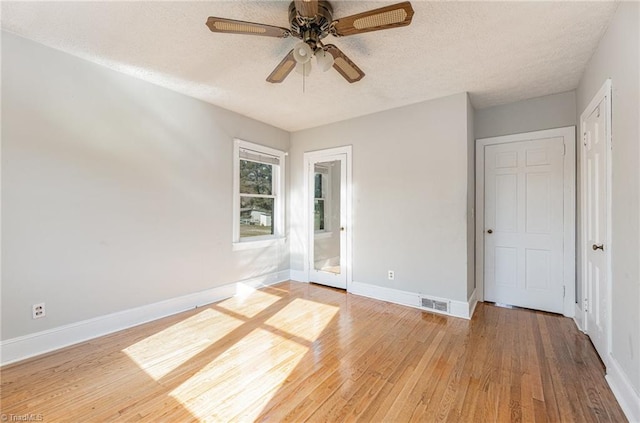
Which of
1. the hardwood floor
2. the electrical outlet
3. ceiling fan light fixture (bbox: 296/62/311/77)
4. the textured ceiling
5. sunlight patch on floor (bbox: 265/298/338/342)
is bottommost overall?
the hardwood floor

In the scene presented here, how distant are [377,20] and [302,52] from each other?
0.53m

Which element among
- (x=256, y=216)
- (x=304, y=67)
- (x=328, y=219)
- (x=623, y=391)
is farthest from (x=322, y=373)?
(x=256, y=216)

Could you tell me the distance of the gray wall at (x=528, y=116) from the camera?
310 cm

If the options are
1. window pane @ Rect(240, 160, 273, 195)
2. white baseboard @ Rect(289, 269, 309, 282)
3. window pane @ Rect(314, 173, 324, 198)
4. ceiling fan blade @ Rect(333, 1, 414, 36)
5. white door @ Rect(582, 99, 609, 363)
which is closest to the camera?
ceiling fan blade @ Rect(333, 1, 414, 36)

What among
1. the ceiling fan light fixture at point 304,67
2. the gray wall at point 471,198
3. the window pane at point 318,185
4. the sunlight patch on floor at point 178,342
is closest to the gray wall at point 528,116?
the gray wall at point 471,198

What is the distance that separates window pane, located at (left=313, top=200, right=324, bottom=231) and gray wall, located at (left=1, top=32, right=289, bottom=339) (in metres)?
1.50

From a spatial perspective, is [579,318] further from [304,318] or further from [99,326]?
[99,326]

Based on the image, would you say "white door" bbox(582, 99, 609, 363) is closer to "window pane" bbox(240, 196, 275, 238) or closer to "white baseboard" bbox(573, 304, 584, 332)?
"white baseboard" bbox(573, 304, 584, 332)

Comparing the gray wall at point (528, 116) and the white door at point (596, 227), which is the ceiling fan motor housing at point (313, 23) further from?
the gray wall at point (528, 116)

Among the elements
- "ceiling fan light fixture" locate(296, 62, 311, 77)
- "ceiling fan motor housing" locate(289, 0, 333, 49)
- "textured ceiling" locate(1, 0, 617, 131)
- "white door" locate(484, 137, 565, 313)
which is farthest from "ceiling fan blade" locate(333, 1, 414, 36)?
"white door" locate(484, 137, 565, 313)

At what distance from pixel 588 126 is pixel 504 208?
121cm

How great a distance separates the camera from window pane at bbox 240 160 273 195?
157 inches

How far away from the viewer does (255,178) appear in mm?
4199

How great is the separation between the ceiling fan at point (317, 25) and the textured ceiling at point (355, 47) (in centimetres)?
16
